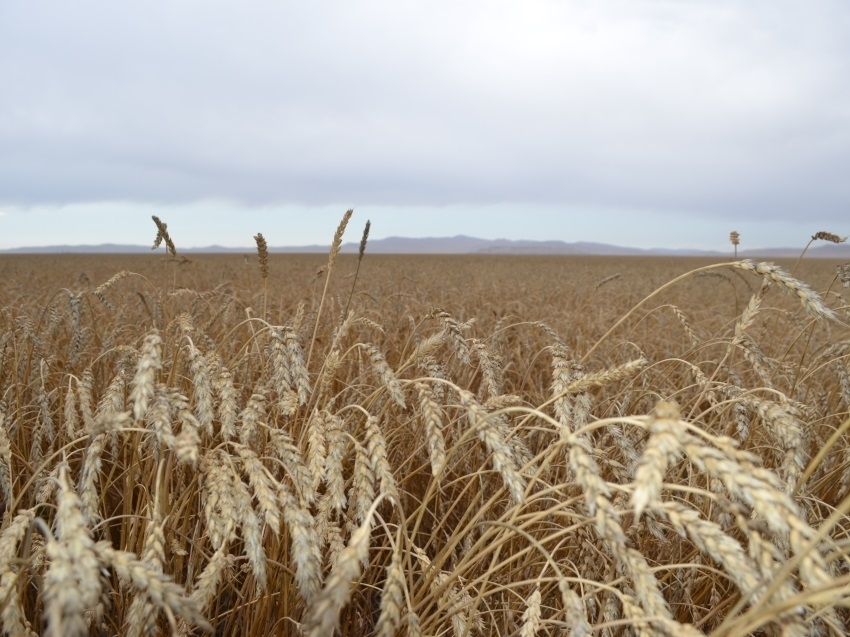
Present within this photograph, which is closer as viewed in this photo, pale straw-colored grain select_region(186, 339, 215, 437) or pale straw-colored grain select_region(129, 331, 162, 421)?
pale straw-colored grain select_region(129, 331, 162, 421)

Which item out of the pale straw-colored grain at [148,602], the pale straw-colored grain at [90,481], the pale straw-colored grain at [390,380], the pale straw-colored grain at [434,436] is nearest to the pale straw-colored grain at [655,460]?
the pale straw-colored grain at [434,436]

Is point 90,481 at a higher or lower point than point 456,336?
lower

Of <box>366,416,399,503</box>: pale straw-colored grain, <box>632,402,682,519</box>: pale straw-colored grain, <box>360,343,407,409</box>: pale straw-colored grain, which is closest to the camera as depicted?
<box>632,402,682,519</box>: pale straw-colored grain

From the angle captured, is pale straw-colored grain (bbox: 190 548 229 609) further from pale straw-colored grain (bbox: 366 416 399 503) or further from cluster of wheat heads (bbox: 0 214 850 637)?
pale straw-colored grain (bbox: 366 416 399 503)

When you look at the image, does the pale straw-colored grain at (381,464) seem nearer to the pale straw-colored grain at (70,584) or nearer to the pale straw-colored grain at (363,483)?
the pale straw-colored grain at (363,483)

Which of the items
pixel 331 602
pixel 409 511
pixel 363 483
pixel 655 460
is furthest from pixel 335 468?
pixel 409 511


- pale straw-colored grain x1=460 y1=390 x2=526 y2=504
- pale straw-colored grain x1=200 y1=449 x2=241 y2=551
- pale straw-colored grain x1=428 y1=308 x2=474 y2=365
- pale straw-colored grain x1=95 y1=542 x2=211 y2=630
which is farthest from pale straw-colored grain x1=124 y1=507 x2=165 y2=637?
pale straw-colored grain x1=428 y1=308 x2=474 y2=365

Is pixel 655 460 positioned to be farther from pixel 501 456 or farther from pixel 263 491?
pixel 263 491

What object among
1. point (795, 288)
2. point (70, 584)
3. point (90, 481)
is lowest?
point (90, 481)

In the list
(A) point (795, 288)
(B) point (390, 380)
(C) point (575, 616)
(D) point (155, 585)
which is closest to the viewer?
(D) point (155, 585)

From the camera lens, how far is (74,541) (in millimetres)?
731

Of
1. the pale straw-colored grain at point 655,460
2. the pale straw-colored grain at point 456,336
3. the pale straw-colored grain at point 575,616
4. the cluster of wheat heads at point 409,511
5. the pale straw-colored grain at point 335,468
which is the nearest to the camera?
the pale straw-colored grain at point 655,460

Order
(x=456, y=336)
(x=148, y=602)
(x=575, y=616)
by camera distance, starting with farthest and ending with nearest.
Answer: (x=456, y=336) → (x=148, y=602) → (x=575, y=616)

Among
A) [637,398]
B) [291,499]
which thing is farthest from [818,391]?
[291,499]
